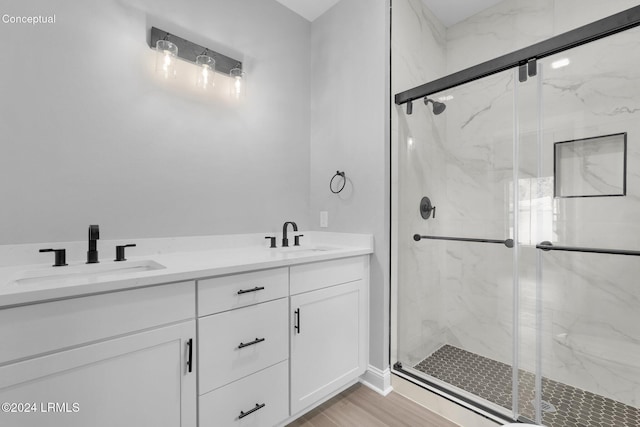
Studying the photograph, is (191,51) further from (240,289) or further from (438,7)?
(438,7)

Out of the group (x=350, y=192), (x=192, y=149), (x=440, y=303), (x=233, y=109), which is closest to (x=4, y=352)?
(x=192, y=149)

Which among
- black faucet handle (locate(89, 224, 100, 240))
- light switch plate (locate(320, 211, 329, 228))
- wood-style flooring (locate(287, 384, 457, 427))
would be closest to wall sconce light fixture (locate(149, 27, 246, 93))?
black faucet handle (locate(89, 224, 100, 240))

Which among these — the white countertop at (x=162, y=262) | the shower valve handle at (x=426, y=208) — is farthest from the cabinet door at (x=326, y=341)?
the shower valve handle at (x=426, y=208)

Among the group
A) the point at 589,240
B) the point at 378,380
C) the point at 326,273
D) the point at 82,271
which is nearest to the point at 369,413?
the point at 378,380

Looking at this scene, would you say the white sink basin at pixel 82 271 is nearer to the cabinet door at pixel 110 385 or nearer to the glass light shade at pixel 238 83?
the cabinet door at pixel 110 385

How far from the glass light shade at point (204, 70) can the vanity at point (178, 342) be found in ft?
3.50

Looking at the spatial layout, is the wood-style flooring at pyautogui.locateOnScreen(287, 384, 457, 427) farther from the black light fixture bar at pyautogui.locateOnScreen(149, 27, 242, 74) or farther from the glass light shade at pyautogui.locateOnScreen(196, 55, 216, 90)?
the black light fixture bar at pyautogui.locateOnScreen(149, 27, 242, 74)

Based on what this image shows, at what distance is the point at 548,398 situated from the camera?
146cm

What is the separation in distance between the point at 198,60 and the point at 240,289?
56.0 inches

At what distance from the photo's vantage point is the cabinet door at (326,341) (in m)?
1.45

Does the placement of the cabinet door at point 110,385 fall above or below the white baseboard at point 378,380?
above

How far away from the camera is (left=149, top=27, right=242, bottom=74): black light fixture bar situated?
62.4 inches

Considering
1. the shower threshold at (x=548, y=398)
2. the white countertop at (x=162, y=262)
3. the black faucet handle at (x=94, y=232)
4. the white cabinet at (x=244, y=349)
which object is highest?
the black faucet handle at (x=94, y=232)

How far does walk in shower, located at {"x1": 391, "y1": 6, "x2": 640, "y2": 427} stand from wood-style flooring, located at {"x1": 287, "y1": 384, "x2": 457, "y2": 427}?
0.57 ft
